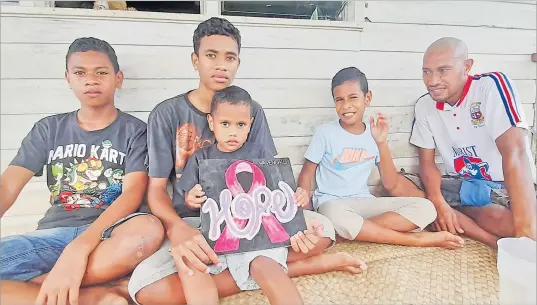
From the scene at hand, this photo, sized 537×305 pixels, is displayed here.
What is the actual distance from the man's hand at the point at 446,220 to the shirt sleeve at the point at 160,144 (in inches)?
33.7

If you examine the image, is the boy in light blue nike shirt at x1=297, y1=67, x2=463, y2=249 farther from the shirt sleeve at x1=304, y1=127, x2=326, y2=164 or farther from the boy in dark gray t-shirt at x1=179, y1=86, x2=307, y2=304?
the boy in dark gray t-shirt at x1=179, y1=86, x2=307, y2=304

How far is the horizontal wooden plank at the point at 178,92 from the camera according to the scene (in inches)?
37.0

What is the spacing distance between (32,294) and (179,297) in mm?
310

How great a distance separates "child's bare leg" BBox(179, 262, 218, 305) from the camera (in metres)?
0.85

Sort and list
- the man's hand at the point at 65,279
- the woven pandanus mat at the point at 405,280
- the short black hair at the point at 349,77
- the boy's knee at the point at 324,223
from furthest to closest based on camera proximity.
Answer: the short black hair at the point at 349,77
the boy's knee at the point at 324,223
the woven pandanus mat at the point at 405,280
the man's hand at the point at 65,279

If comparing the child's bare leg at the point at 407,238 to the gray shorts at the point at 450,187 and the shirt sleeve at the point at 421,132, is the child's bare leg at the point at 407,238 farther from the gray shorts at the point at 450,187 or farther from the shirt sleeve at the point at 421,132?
the shirt sleeve at the point at 421,132

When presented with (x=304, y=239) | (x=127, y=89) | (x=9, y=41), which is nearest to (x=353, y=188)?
(x=304, y=239)

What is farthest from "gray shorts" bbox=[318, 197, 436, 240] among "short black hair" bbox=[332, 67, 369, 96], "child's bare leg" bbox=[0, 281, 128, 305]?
"child's bare leg" bbox=[0, 281, 128, 305]

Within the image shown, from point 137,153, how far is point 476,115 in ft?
3.41

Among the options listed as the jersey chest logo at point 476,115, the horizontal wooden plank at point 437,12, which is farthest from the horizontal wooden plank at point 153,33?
the jersey chest logo at point 476,115

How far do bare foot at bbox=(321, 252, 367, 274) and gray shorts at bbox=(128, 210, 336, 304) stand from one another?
14cm

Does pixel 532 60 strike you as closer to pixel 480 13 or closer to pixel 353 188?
pixel 480 13

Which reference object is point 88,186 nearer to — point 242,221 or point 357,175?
point 242,221

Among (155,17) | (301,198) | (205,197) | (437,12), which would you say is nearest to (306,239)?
(301,198)
